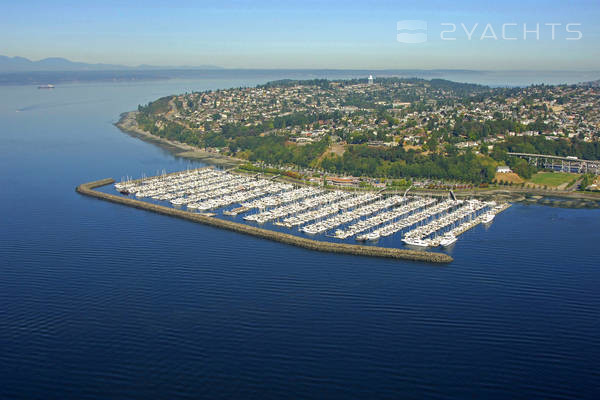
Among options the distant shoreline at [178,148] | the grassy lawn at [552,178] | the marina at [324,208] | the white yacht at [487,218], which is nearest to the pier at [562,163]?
the grassy lawn at [552,178]

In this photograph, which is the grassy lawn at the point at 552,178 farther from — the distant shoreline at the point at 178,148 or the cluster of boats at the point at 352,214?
the distant shoreline at the point at 178,148

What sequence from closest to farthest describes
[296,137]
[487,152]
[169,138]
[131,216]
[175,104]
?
[131,216] < [487,152] < [296,137] < [169,138] < [175,104]

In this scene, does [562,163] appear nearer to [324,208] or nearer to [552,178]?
[552,178]

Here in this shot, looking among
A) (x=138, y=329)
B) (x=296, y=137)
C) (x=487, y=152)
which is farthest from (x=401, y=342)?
(x=296, y=137)

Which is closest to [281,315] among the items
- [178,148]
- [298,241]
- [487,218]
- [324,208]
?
[298,241]

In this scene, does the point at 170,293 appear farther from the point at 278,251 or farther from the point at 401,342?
the point at 401,342
